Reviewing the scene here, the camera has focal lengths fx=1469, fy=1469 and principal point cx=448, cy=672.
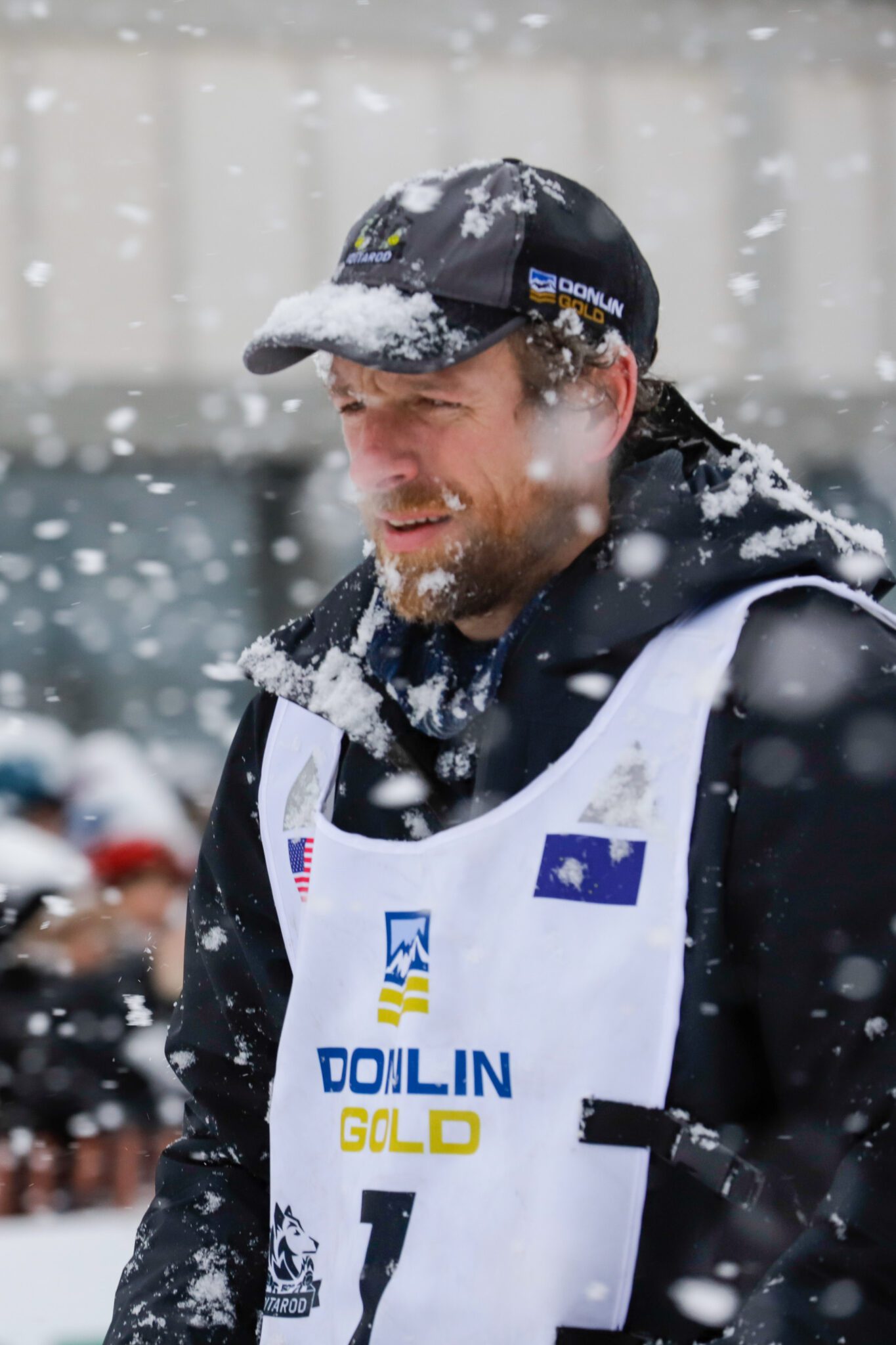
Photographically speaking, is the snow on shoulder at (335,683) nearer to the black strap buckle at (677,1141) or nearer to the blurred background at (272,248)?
the black strap buckle at (677,1141)

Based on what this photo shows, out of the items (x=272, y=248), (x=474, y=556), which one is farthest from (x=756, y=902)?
(x=272, y=248)

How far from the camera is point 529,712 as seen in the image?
1.51 m

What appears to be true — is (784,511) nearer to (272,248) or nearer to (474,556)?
(474,556)

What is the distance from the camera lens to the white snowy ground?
303cm

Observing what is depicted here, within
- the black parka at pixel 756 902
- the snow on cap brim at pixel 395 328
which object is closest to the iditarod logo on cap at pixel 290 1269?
the black parka at pixel 756 902

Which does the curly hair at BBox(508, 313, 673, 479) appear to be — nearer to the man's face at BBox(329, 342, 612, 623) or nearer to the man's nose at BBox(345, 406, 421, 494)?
the man's face at BBox(329, 342, 612, 623)

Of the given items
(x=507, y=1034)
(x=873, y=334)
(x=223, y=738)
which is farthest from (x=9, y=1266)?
(x=873, y=334)

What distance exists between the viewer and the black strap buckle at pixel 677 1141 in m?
1.31

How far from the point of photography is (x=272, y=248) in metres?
7.38

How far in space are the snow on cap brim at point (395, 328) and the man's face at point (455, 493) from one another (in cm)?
7

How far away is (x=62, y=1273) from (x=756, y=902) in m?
2.59

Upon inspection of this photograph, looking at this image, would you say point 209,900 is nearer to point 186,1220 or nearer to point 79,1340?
point 186,1220

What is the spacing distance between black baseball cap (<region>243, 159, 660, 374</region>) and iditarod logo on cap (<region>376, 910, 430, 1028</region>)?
591mm

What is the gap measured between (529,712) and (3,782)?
4017mm
